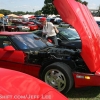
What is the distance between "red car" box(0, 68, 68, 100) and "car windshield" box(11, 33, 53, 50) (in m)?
2.63

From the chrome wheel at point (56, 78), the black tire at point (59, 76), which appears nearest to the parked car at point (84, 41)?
the black tire at point (59, 76)

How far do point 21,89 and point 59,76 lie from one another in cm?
224

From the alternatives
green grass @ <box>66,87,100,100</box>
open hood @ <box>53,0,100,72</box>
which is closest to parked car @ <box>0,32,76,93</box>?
green grass @ <box>66,87,100,100</box>

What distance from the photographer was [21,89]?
7.94ft

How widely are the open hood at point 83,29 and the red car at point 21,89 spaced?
190 cm

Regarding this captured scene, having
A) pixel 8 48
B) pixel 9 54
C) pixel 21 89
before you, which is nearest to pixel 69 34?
pixel 9 54

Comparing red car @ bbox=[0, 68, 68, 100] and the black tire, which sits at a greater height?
red car @ bbox=[0, 68, 68, 100]

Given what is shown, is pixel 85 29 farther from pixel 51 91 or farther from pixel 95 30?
pixel 51 91

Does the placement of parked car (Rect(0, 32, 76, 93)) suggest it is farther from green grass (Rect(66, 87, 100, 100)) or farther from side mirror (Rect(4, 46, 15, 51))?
green grass (Rect(66, 87, 100, 100))

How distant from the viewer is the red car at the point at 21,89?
88.4 inches

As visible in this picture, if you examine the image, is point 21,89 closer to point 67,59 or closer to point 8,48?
point 67,59

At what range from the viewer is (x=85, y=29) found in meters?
4.62

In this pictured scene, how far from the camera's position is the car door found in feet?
17.3

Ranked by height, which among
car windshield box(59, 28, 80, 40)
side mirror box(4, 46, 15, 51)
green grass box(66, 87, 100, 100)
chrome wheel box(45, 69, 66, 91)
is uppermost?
side mirror box(4, 46, 15, 51)
